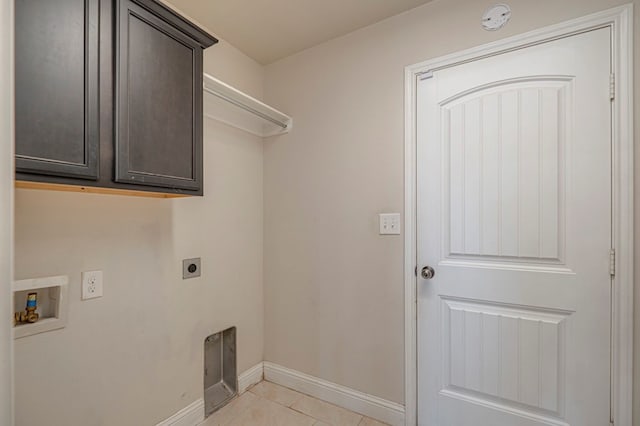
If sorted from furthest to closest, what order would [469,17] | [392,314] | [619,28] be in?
[392,314], [469,17], [619,28]

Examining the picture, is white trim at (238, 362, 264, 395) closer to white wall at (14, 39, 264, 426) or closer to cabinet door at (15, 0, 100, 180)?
white wall at (14, 39, 264, 426)

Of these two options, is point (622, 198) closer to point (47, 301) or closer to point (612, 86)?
point (612, 86)

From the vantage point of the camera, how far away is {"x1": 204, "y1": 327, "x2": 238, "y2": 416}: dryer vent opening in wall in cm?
199

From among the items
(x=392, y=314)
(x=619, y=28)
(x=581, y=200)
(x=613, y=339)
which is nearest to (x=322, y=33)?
(x=619, y=28)

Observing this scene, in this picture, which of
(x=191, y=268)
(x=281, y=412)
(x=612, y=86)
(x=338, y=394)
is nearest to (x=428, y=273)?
(x=338, y=394)

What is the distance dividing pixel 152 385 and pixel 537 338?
1973 mm

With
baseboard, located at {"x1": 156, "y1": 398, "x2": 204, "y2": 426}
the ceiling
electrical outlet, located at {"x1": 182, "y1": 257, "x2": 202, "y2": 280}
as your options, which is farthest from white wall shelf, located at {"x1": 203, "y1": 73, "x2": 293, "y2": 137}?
baseboard, located at {"x1": 156, "y1": 398, "x2": 204, "y2": 426}

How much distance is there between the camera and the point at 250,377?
2.18 meters

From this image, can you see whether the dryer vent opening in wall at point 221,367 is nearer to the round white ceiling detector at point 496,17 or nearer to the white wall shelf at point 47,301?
the white wall shelf at point 47,301

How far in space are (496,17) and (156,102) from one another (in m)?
1.69

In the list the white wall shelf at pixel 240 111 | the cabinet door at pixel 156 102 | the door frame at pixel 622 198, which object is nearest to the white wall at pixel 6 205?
the cabinet door at pixel 156 102

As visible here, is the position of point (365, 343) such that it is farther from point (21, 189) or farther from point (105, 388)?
point (21, 189)

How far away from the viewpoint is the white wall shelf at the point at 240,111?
1675mm

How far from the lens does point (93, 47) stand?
3.44 feet
